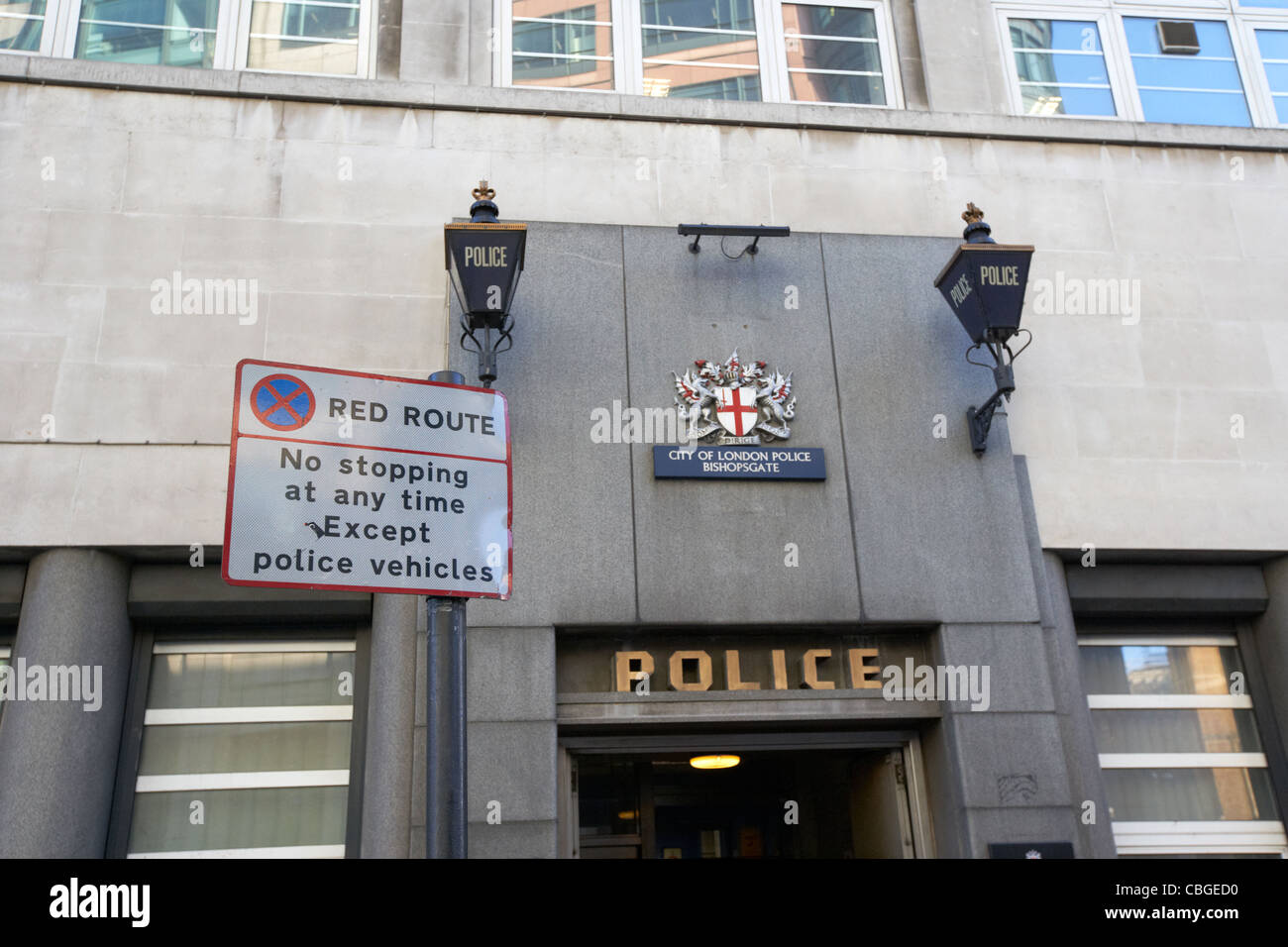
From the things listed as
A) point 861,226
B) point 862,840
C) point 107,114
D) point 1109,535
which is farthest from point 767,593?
point 107,114

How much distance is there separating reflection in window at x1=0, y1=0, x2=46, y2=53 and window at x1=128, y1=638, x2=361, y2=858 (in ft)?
19.1

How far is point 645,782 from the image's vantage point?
866 cm

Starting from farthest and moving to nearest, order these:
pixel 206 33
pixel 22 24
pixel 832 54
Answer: pixel 832 54 → pixel 206 33 → pixel 22 24

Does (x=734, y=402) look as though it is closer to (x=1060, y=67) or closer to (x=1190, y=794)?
(x=1190, y=794)

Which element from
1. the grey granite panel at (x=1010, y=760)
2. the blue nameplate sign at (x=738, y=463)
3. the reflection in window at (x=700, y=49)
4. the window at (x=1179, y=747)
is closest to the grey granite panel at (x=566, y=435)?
the blue nameplate sign at (x=738, y=463)

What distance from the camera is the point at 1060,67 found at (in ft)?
36.9

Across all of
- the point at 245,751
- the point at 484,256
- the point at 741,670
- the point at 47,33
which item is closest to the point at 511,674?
the point at 741,670

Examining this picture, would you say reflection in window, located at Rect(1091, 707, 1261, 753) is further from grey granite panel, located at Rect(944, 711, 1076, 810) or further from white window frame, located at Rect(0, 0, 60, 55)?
white window frame, located at Rect(0, 0, 60, 55)

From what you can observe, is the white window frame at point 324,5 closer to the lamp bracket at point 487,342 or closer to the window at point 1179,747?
the lamp bracket at point 487,342

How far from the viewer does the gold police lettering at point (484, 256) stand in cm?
822

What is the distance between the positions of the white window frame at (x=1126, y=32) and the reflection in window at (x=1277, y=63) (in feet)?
0.22

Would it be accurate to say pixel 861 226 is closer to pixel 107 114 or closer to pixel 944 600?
pixel 944 600

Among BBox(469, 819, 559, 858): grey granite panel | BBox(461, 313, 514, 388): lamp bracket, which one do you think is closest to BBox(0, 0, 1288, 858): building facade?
BBox(469, 819, 559, 858): grey granite panel

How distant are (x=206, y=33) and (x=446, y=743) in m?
8.95
